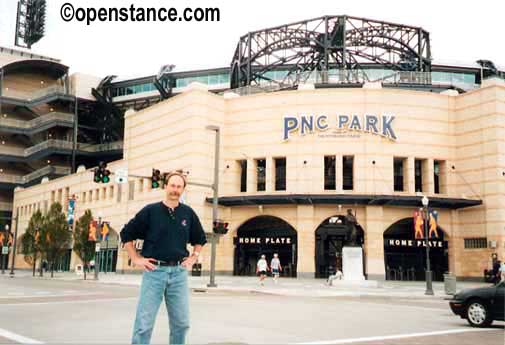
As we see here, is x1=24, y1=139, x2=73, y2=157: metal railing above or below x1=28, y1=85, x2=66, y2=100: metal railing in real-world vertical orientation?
below

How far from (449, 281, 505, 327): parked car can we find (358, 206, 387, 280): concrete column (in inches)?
1057

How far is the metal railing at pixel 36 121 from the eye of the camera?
7619 centimetres

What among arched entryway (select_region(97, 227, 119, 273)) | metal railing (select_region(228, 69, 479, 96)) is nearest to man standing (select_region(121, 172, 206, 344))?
metal railing (select_region(228, 69, 479, 96))

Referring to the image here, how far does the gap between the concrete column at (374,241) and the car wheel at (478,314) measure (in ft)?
88.7

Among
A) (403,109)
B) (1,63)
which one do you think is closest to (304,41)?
(403,109)

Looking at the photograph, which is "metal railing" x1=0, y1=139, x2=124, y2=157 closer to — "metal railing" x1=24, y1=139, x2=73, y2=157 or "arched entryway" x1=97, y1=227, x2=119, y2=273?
→ "metal railing" x1=24, y1=139, x2=73, y2=157

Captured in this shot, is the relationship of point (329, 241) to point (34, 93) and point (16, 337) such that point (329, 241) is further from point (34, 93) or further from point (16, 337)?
point (34, 93)

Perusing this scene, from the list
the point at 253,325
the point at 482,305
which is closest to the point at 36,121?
the point at 253,325

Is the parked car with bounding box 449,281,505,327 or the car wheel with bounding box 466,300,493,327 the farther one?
the car wheel with bounding box 466,300,493,327

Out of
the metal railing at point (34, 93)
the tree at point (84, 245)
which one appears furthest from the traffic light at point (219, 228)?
the metal railing at point (34, 93)

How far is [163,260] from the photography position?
5.91 meters

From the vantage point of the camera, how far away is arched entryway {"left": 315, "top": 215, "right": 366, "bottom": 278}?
4219 cm

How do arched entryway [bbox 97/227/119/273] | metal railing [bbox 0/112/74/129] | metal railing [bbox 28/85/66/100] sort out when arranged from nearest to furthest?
arched entryway [bbox 97/227/119/273] → metal railing [bbox 0/112/74/129] → metal railing [bbox 28/85/66/100]

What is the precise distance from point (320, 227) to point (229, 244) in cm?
727
